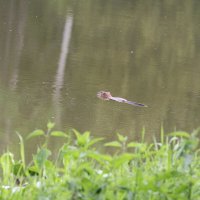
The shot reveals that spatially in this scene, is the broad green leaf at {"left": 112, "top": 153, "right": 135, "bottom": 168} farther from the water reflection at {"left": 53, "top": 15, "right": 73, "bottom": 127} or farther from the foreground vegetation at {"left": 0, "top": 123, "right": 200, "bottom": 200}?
the water reflection at {"left": 53, "top": 15, "right": 73, "bottom": 127}

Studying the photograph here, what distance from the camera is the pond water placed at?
6.39 m

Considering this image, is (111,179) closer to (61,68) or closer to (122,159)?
(122,159)

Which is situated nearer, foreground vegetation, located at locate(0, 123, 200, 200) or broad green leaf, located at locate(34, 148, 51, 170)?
foreground vegetation, located at locate(0, 123, 200, 200)

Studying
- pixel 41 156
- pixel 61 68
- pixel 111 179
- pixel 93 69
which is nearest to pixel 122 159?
pixel 111 179

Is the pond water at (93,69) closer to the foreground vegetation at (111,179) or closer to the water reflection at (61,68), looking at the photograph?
the water reflection at (61,68)

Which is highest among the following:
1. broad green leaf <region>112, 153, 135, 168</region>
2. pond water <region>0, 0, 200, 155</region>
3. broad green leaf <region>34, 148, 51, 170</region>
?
broad green leaf <region>112, 153, 135, 168</region>

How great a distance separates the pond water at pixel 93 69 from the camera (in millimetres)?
6395

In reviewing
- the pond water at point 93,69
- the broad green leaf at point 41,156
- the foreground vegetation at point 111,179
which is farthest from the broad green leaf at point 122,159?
the pond water at point 93,69

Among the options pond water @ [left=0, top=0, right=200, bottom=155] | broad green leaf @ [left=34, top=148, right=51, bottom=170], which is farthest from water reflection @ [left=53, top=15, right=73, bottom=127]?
broad green leaf @ [left=34, top=148, right=51, bottom=170]

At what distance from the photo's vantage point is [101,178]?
2406mm

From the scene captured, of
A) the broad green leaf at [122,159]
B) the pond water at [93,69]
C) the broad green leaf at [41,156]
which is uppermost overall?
the broad green leaf at [122,159]

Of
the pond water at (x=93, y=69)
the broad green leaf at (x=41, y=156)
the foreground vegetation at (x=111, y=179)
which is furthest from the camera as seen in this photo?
the pond water at (x=93, y=69)

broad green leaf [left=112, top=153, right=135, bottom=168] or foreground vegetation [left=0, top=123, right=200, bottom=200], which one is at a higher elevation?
broad green leaf [left=112, top=153, right=135, bottom=168]

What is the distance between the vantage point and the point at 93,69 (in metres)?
8.66
